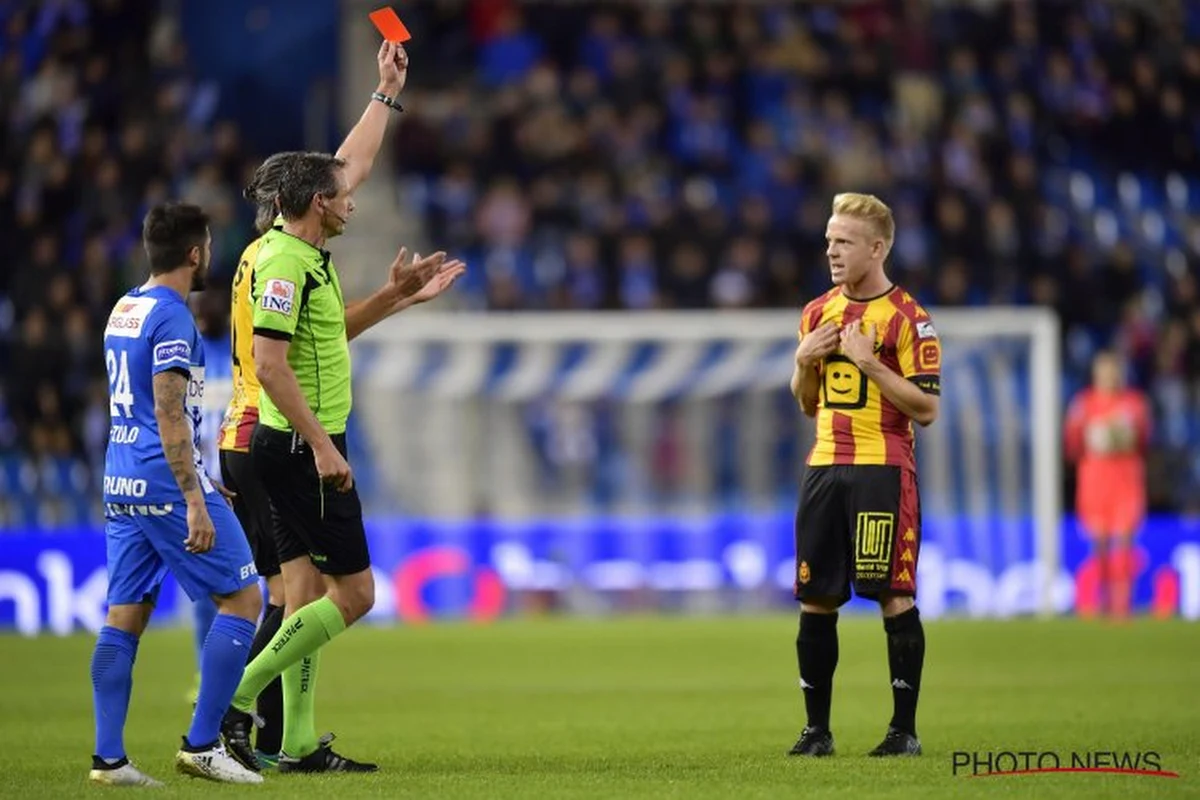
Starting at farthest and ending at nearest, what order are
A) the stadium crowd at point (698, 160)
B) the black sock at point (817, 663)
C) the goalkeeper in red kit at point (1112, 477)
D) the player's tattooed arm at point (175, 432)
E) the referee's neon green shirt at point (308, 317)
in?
the stadium crowd at point (698, 160), the goalkeeper in red kit at point (1112, 477), the black sock at point (817, 663), the referee's neon green shirt at point (308, 317), the player's tattooed arm at point (175, 432)

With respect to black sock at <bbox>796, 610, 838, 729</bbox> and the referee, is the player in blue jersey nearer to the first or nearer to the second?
the referee

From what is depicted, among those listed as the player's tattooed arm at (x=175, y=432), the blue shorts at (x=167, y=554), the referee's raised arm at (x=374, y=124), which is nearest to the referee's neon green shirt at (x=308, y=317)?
the player's tattooed arm at (x=175, y=432)

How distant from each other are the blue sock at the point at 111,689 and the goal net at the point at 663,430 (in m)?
11.7

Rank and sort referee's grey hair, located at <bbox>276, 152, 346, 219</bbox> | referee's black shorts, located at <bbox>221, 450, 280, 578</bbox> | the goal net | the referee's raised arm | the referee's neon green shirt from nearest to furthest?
the referee's neon green shirt, referee's grey hair, located at <bbox>276, 152, 346, 219</bbox>, referee's black shorts, located at <bbox>221, 450, 280, 578</bbox>, the referee's raised arm, the goal net

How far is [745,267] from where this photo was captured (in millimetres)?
23234

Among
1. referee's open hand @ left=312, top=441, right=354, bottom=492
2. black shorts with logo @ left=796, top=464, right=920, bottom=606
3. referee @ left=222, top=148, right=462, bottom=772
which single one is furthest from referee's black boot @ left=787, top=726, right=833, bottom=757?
referee's open hand @ left=312, top=441, right=354, bottom=492

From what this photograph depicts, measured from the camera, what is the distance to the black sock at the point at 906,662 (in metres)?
8.46

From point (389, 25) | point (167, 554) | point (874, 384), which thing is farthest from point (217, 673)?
point (389, 25)

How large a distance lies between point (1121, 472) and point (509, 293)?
22.9 ft

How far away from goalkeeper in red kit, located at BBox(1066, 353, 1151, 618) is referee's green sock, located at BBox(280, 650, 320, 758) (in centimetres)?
1161

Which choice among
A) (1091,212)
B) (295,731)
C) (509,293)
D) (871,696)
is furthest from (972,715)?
(1091,212)

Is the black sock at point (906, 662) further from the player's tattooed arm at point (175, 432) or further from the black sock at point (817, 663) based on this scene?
the player's tattooed arm at point (175, 432)

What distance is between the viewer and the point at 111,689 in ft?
25.0

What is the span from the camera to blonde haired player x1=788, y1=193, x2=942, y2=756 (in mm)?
8453
